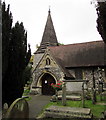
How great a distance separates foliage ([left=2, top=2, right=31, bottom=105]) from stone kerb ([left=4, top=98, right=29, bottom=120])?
3485 mm

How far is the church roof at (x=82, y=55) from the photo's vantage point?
16.2 meters

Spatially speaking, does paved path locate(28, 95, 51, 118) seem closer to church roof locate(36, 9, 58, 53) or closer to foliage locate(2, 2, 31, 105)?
foliage locate(2, 2, 31, 105)

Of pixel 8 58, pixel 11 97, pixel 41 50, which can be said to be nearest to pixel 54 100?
pixel 11 97

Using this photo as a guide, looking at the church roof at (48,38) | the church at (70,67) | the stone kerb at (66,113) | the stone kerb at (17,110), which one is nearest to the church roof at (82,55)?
the church at (70,67)

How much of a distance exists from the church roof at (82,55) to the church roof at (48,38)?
3847 mm

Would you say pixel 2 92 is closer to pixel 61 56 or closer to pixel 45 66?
pixel 45 66

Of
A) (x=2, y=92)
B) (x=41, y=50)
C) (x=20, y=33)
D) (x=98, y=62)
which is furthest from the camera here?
(x=41, y=50)

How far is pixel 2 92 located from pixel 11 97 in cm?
63

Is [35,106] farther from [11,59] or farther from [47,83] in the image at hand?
[47,83]

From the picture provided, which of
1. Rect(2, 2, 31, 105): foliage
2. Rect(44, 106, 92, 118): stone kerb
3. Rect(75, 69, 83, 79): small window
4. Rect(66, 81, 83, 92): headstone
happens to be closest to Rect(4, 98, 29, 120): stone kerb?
Rect(44, 106, 92, 118): stone kerb

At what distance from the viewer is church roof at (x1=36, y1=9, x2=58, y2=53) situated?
24.1m

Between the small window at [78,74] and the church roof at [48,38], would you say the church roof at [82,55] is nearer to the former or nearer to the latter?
the small window at [78,74]

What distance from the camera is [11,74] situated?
24.7ft

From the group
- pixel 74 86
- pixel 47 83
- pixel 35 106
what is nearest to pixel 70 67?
pixel 47 83
